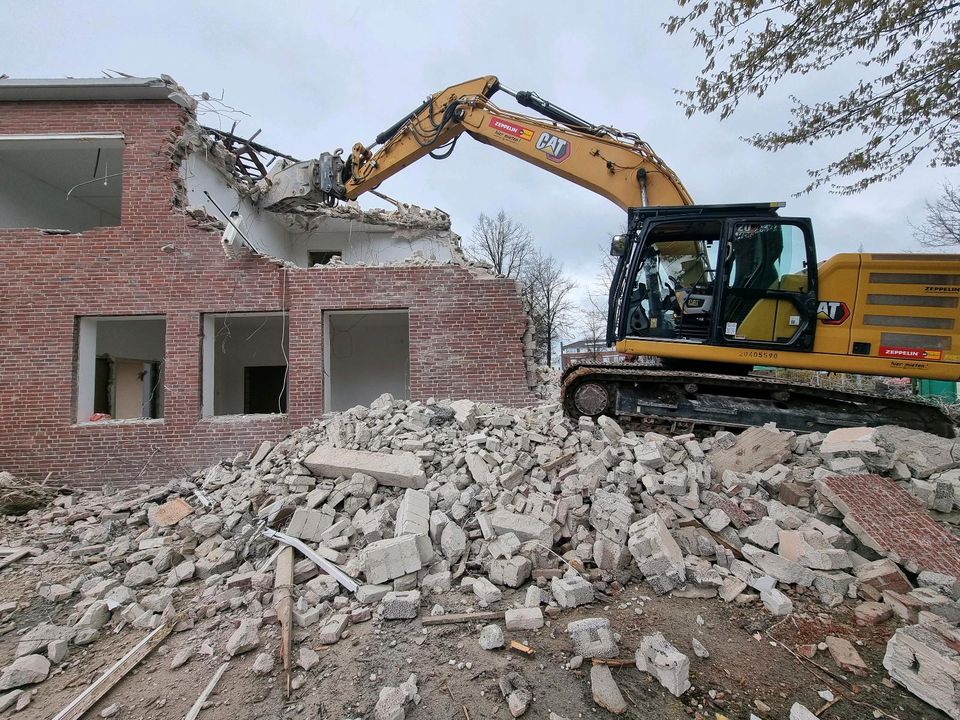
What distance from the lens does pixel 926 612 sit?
298 cm

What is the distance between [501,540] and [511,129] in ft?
18.7

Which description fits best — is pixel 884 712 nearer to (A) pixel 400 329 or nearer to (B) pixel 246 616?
(B) pixel 246 616

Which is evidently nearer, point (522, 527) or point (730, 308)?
point (522, 527)

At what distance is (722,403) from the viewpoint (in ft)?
18.9

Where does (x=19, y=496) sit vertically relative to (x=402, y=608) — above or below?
below

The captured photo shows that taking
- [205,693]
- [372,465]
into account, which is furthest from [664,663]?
[372,465]

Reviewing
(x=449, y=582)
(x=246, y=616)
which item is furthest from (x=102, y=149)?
(x=449, y=582)

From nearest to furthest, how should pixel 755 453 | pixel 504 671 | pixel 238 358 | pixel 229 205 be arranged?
1. pixel 504 671
2. pixel 755 453
3. pixel 229 205
4. pixel 238 358

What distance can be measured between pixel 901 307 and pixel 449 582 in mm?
5620

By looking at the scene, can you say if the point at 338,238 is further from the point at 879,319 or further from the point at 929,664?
the point at 929,664

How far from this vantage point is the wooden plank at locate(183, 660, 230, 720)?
2690 millimetres

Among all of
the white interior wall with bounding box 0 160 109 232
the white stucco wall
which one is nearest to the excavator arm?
the white stucco wall

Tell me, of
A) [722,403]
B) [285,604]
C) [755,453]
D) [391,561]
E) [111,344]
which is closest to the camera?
[285,604]

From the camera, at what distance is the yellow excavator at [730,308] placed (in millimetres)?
5176
